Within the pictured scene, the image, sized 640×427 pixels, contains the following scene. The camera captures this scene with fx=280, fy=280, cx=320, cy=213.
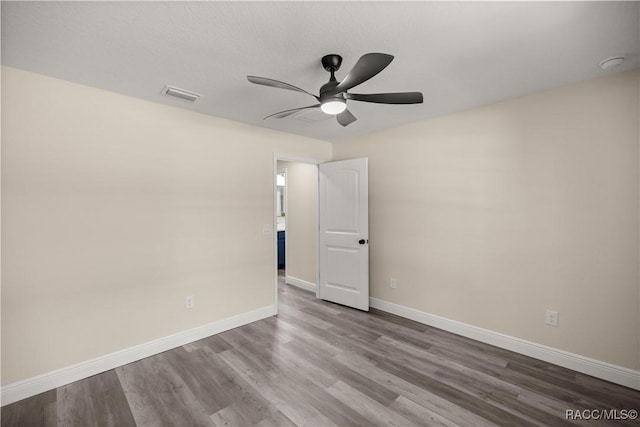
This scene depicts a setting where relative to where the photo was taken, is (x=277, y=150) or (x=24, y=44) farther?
(x=277, y=150)

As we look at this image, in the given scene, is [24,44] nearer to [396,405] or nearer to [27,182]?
[27,182]

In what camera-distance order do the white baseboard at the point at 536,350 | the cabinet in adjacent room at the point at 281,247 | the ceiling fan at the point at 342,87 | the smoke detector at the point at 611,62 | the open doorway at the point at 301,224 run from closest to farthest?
the ceiling fan at the point at 342,87 → the smoke detector at the point at 611,62 → the white baseboard at the point at 536,350 → the open doorway at the point at 301,224 → the cabinet in adjacent room at the point at 281,247

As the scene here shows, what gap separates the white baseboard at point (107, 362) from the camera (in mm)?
2057

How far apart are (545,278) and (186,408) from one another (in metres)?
3.17

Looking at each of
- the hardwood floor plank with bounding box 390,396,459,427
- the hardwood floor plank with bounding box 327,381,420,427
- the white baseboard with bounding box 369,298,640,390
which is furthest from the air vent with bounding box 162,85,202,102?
the white baseboard with bounding box 369,298,640,390

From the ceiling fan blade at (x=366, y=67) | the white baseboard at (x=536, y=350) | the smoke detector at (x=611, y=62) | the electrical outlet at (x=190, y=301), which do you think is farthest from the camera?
the electrical outlet at (x=190, y=301)

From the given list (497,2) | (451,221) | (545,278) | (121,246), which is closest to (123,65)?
(121,246)

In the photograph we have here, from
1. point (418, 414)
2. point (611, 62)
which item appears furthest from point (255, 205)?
point (611, 62)

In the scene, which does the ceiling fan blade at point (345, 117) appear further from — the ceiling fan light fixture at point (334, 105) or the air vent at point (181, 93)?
the air vent at point (181, 93)

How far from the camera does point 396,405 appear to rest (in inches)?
78.7

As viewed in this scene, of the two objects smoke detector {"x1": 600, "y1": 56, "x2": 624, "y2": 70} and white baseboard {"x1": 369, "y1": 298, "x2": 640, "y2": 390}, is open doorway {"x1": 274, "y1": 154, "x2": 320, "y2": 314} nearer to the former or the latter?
white baseboard {"x1": 369, "y1": 298, "x2": 640, "y2": 390}

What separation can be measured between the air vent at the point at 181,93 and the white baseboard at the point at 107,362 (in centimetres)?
233

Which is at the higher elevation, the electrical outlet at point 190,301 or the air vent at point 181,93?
the air vent at point 181,93

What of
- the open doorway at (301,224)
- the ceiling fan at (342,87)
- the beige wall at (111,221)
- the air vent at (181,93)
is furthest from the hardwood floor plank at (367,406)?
the air vent at (181,93)
